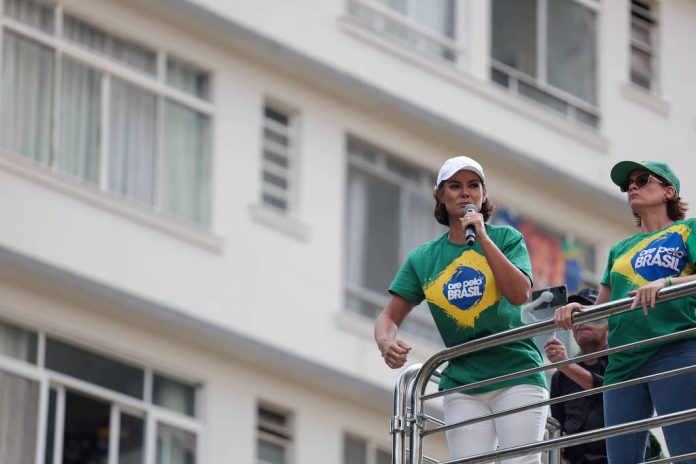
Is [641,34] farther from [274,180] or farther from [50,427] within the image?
[50,427]

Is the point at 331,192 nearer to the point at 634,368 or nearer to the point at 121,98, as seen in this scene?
the point at 121,98

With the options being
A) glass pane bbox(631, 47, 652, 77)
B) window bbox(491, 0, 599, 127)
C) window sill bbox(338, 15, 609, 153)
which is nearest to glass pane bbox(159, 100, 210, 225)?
window sill bbox(338, 15, 609, 153)

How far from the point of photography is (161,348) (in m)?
24.4

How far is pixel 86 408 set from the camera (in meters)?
23.6

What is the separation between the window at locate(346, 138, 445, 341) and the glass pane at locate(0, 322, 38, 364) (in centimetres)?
439

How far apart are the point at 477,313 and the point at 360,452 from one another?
13.1 meters

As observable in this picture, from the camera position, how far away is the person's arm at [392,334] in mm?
13188

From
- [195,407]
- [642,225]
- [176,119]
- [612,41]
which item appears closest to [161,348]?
[195,407]

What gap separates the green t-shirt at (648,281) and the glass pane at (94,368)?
1103 centimetres

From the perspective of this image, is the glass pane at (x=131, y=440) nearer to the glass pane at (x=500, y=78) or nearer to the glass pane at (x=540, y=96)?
the glass pane at (x=500, y=78)

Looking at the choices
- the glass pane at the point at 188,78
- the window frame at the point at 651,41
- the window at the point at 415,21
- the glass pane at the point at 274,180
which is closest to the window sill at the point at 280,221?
the glass pane at the point at 274,180

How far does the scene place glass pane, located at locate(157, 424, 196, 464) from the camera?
24172 mm

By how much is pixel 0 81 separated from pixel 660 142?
10.5 m

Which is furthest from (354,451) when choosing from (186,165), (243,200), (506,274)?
(506,274)
